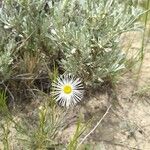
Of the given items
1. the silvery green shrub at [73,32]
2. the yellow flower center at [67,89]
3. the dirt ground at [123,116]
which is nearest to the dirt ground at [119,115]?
the dirt ground at [123,116]

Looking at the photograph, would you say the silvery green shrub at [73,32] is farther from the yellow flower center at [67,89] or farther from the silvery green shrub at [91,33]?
the yellow flower center at [67,89]

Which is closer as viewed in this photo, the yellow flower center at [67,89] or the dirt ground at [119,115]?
the yellow flower center at [67,89]

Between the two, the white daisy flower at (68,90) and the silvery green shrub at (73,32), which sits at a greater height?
the silvery green shrub at (73,32)

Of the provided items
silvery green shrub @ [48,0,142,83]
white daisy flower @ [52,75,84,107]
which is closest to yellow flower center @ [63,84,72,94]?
white daisy flower @ [52,75,84,107]

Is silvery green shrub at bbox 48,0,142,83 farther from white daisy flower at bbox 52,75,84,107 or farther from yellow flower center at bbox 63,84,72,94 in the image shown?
yellow flower center at bbox 63,84,72,94

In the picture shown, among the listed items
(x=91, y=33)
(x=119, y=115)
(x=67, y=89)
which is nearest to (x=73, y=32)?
(x=91, y=33)

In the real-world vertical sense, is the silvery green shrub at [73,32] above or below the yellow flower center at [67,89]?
above

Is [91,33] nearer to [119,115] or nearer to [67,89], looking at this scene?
[67,89]

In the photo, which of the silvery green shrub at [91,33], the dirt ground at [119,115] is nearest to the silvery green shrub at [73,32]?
the silvery green shrub at [91,33]

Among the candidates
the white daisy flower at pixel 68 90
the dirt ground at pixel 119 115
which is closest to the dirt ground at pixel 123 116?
the dirt ground at pixel 119 115

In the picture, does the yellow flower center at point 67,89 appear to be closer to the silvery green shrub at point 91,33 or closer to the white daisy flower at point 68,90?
the white daisy flower at point 68,90
